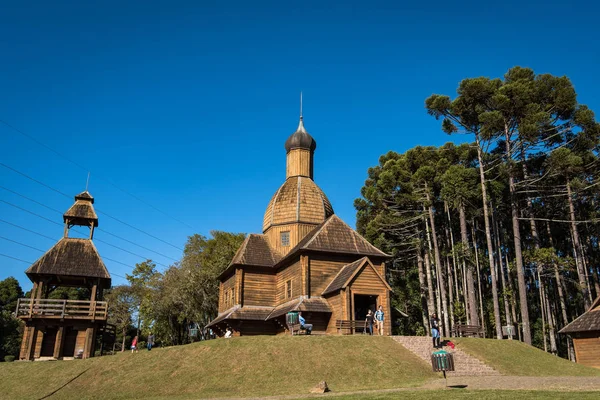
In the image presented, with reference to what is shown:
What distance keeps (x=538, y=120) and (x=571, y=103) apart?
4971 millimetres

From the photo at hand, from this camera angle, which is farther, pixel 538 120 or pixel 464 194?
pixel 464 194

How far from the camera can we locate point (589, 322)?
110 ft

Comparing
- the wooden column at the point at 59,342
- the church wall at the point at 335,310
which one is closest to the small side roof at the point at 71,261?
the wooden column at the point at 59,342

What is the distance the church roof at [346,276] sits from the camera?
100 feet

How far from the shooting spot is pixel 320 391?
60.2 ft

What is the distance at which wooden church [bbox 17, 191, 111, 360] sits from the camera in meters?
33.5

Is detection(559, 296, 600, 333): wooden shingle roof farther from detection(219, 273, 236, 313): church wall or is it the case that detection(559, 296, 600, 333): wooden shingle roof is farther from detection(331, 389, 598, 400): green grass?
detection(219, 273, 236, 313): church wall

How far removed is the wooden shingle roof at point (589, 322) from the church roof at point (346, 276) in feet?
44.5

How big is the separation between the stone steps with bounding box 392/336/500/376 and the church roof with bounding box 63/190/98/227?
2525cm

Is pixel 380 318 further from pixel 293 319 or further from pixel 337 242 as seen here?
pixel 337 242

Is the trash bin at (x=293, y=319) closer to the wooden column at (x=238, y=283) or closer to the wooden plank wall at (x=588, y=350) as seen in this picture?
the wooden column at (x=238, y=283)

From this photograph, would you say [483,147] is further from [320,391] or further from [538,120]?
[320,391]

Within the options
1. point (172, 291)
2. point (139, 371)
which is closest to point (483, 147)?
point (139, 371)

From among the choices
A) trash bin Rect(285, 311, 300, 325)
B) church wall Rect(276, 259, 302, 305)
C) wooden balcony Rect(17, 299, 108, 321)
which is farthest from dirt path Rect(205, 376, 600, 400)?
wooden balcony Rect(17, 299, 108, 321)
